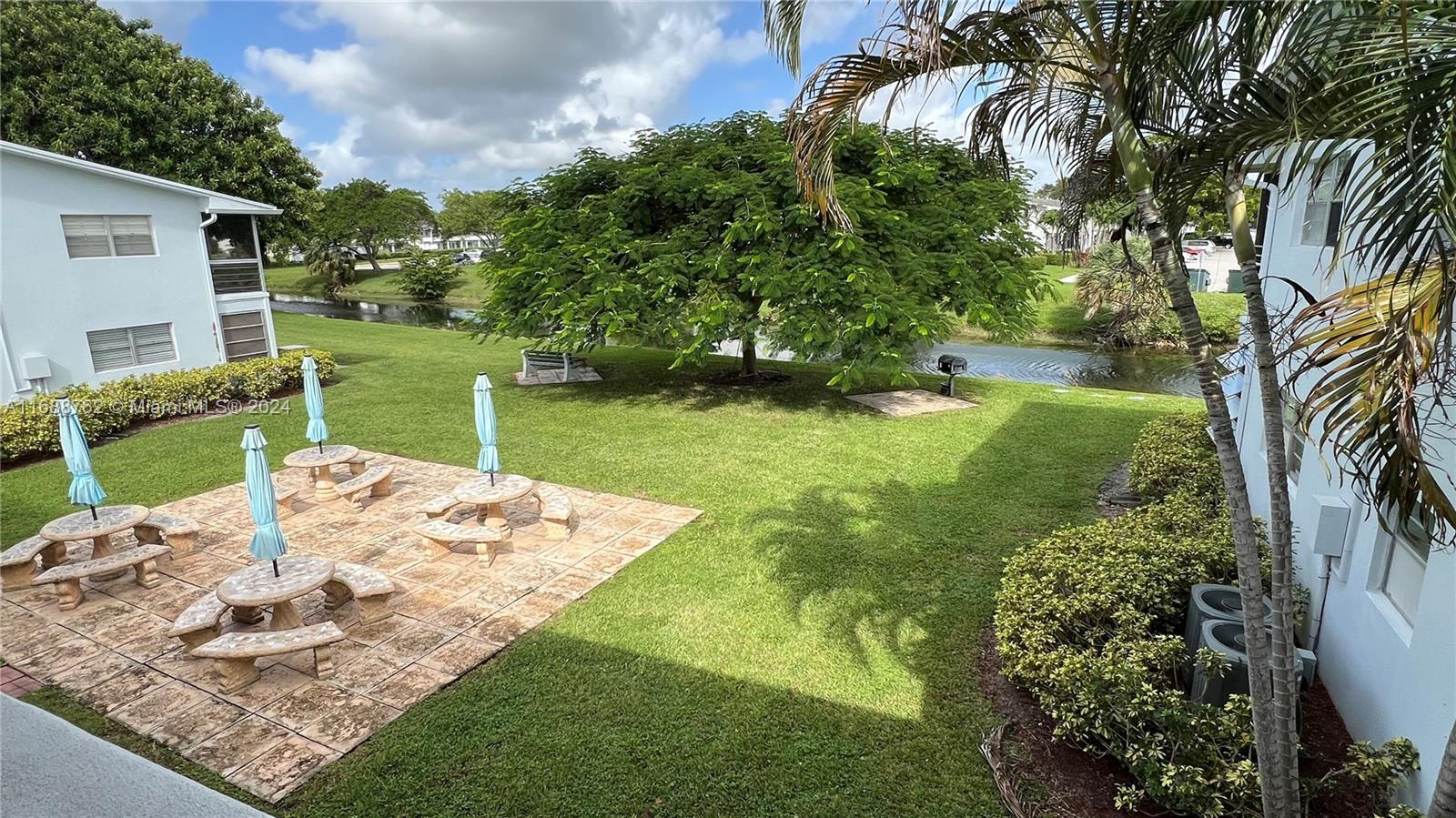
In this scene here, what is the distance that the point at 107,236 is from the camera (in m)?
13.2

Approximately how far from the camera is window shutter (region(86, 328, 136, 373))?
1314 centimetres

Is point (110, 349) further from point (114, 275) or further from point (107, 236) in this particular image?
point (107, 236)

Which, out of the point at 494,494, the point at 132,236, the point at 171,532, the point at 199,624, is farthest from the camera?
the point at 132,236

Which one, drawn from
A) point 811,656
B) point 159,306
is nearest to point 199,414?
point 159,306

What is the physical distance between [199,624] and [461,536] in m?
2.14

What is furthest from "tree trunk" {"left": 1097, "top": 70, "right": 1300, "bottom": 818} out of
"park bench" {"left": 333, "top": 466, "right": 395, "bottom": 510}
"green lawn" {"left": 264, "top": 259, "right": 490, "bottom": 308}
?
"green lawn" {"left": 264, "top": 259, "right": 490, "bottom": 308}

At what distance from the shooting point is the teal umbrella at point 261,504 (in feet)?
18.3

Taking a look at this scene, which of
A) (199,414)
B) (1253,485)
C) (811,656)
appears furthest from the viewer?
(199,414)

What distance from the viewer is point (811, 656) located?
550 centimetres

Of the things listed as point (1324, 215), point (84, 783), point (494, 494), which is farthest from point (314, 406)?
point (1324, 215)

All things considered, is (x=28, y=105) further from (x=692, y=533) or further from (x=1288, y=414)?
(x=1288, y=414)

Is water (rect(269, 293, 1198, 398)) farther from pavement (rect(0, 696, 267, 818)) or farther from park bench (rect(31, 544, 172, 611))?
pavement (rect(0, 696, 267, 818))

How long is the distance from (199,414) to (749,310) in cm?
1047

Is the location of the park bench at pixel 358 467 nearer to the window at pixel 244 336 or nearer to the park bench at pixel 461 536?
the park bench at pixel 461 536
